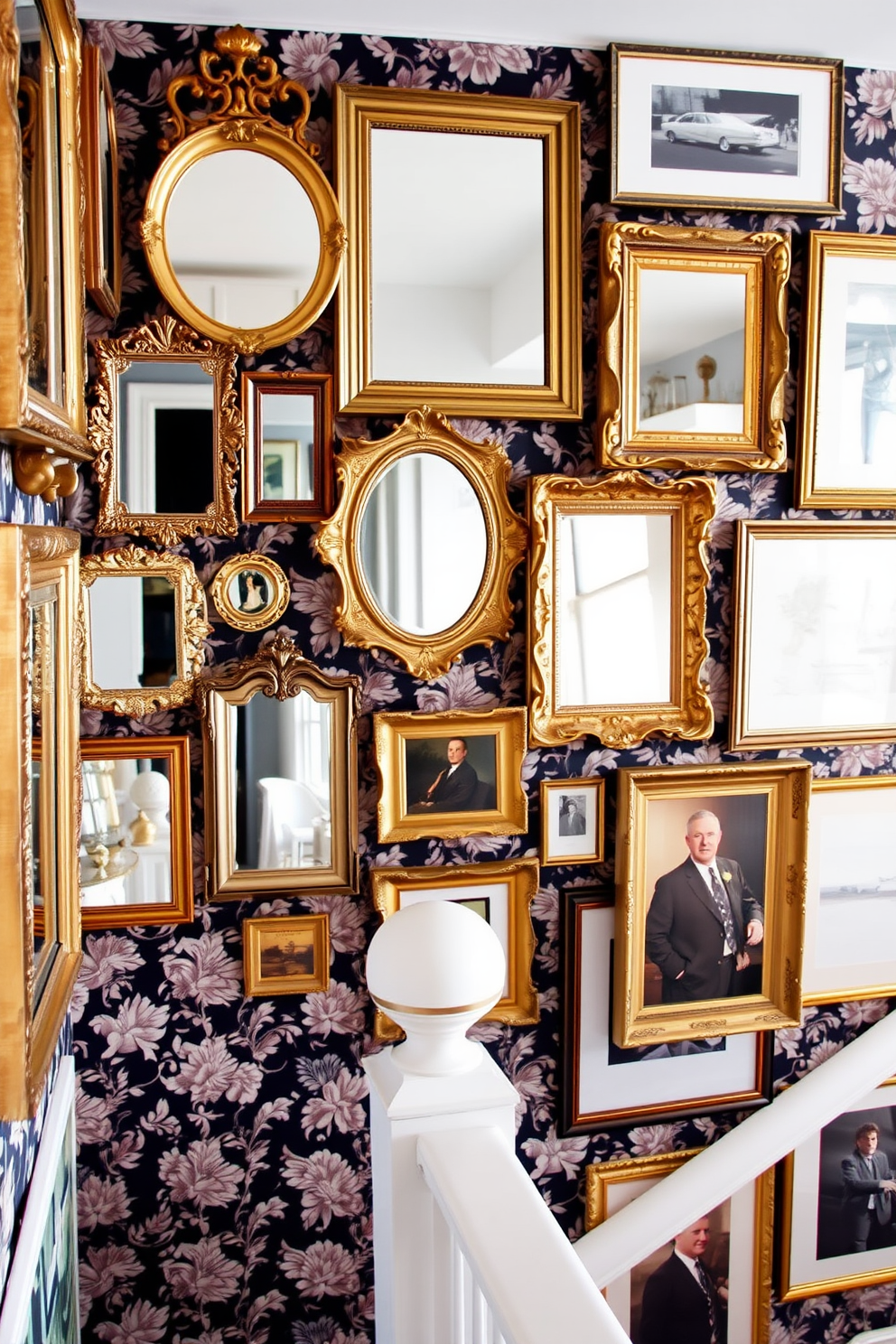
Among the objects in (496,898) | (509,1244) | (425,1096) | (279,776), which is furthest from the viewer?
(496,898)

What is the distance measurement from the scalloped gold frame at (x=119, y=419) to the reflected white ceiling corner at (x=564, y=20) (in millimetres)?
535

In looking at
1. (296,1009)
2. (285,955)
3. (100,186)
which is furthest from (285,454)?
(296,1009)

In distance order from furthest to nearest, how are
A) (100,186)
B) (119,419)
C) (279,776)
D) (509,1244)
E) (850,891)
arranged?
(850,891) → (279,776) → (119,419) → (100,186) → (509,1244)

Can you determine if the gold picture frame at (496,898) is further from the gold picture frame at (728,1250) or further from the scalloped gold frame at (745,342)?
the scalloped gold frame at (745,342)

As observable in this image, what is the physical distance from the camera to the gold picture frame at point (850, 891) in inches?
94.1

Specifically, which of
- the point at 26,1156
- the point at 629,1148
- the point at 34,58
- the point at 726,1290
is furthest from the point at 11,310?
the point at 726,1290

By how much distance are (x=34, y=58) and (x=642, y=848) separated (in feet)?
5.58

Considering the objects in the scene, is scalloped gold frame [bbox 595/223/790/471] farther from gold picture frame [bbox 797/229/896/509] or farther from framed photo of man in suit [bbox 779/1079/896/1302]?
framed photo of man in suit [bbox 779/1079/896/1302]

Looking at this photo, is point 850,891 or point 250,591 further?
point 850,891

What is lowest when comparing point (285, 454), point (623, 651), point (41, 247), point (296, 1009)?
point (296, 1009)

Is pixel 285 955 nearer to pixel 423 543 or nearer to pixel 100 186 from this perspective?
pixel 423 543

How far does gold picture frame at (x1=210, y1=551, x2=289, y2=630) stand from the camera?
79.6 inches

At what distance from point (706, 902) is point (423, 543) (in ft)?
3.19

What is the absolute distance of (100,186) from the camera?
1.73 meters
